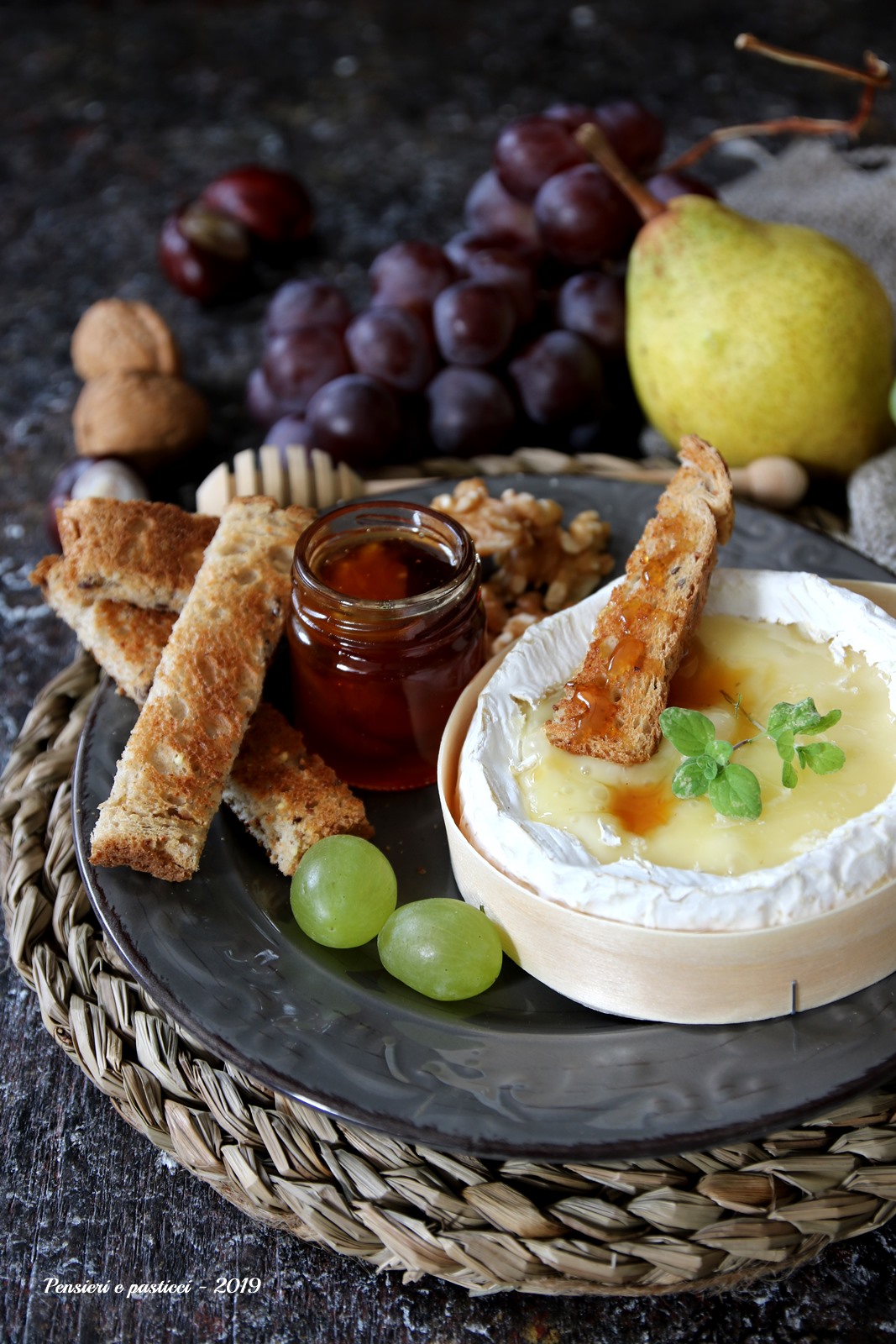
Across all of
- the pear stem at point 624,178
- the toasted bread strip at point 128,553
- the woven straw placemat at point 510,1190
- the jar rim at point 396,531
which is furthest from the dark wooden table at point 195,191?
the pear stem at point 624,178

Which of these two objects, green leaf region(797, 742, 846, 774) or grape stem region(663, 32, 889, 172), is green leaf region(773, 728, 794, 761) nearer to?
green leaf region(797, 742, 846, 774)

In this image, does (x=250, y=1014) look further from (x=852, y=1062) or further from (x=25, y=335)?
(x=25, y=335)

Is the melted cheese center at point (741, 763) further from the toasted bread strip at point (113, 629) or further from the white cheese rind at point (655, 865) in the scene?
the toasted bread strip at point (113, 629)

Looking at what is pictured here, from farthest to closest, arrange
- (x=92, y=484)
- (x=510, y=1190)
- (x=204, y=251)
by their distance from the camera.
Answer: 1. (x=204, y=251)
2. (x=92, y=484)
3. (x=510, y=1190)

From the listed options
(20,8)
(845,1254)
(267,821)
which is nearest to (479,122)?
(20,8)

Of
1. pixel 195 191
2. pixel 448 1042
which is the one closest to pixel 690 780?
pixel 448 1042

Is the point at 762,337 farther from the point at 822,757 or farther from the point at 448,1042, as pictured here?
the point at 448,1042

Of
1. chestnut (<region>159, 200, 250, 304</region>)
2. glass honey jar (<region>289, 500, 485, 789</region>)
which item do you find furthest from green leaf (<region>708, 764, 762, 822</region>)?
chestnut (<region>159, 200, 250, 304</region>)
